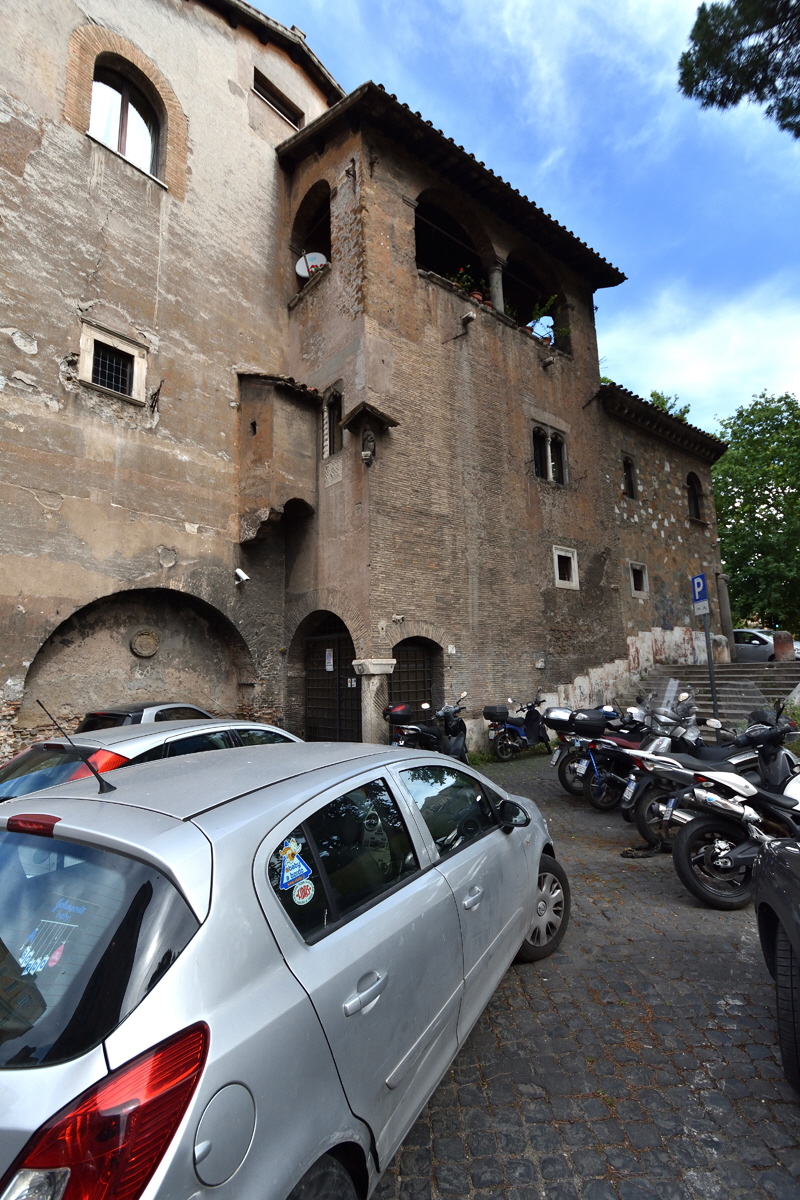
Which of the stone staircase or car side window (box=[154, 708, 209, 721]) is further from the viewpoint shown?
the stone staircase

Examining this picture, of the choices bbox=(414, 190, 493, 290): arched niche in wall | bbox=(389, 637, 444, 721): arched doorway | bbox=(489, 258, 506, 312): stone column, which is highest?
bbox=(414, 190, 493, 290): arched niche in wall

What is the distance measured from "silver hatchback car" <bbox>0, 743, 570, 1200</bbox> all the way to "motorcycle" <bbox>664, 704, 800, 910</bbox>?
2.81m

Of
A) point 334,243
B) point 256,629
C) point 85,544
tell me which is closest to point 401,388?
point 334,243

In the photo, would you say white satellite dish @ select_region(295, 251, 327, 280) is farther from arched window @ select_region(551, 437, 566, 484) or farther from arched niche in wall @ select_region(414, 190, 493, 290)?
arched window @ select_region(551, 437, 566, 484)

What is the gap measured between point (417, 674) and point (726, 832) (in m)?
6.66

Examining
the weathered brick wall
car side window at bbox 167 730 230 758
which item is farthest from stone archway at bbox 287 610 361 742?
car side window at bbox 167 730 230 758

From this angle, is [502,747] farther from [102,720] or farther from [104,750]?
[104,750]

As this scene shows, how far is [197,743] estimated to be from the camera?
4848 millimetres

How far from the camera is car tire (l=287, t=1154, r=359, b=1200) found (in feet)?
4.61

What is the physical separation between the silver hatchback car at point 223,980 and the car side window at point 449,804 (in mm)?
147

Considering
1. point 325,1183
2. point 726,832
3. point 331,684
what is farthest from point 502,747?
point 325,1183

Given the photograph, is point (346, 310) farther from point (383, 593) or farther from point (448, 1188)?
point (448, 1188)

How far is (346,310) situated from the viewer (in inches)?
434

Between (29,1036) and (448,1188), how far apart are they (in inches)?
70.3
